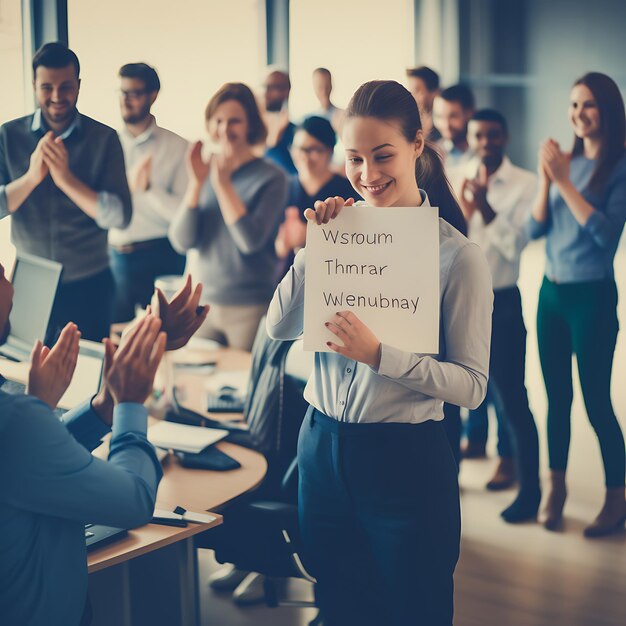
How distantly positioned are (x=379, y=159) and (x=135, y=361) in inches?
21.9

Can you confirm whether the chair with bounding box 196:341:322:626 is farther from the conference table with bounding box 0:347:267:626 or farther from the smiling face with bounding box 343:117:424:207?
the smiling face with bounding box 343:117:424:207

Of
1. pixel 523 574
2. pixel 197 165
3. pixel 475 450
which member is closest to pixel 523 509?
pixel 523 574

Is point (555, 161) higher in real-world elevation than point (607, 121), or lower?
lower

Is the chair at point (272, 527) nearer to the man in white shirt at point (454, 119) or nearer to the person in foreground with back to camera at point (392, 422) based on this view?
the person in foreground with back to camera at point (392, 422)

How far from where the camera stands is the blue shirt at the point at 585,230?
296 centimetres

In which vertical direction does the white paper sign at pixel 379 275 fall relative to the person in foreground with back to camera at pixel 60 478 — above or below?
above

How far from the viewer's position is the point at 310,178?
3646mm

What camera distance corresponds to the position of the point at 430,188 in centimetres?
164

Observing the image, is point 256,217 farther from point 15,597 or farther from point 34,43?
point 15,597

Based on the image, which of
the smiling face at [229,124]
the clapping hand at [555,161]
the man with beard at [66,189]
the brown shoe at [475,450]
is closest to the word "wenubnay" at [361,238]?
the man with beard at [66,189]

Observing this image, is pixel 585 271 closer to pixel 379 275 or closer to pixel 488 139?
pixel 488 139

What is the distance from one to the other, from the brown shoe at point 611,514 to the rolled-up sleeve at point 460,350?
1964mm

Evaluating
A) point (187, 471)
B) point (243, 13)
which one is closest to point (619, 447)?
point (187, 471)

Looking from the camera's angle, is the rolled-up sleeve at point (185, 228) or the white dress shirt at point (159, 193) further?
the rolled-up sleeve at point (185, 228)
